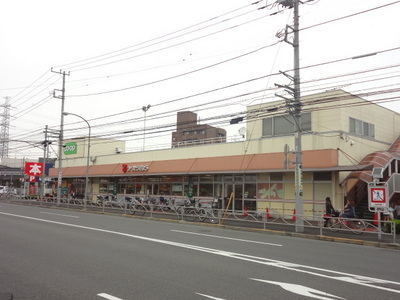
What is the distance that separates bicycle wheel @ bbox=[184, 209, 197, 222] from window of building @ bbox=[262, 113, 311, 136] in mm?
7602

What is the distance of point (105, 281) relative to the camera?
6.56 metres

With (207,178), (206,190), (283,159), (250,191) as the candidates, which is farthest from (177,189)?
(283,159)

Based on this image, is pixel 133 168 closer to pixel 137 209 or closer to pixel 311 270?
pixel 137 209

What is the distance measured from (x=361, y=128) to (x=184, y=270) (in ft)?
65.2

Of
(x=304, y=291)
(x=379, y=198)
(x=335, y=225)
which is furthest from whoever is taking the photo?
(x=335, y=225)

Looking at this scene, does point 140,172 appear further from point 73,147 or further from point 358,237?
point 358,237

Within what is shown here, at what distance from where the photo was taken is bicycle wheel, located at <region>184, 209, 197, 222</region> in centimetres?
2144

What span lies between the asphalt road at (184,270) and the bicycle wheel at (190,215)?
9.15 m

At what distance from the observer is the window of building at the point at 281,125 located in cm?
2303

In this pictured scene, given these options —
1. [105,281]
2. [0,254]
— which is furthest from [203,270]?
[0,254]

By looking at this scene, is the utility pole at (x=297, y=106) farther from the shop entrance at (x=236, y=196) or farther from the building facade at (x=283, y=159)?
the shop entrance at (x=236, y=196)

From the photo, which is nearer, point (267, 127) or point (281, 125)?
point (281, 125)

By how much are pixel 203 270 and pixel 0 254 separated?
511 cm

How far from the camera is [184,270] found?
25.0ft
